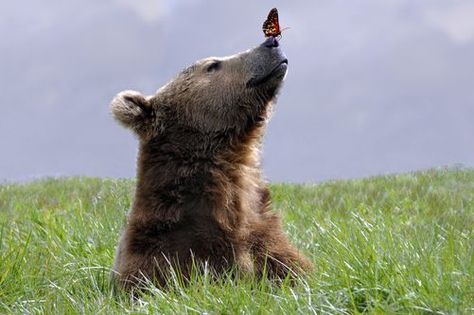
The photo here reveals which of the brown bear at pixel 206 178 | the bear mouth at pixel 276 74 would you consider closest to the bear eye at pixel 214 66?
the brown bear at pixel 206 178

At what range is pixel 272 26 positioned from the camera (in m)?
5.79

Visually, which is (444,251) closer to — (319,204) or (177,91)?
(177,91)

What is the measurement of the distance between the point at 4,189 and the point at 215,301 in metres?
9.74

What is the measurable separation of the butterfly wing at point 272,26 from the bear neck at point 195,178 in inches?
22.8

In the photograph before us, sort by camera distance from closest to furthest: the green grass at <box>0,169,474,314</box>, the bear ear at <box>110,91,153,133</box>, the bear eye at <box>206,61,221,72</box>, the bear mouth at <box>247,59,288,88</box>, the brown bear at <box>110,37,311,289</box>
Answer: the green grass at <box>0,169,474,314</box> < the brown bear at <box>110,37,311,289</box> < the bear mouth at <box>247,59,288,88</box> < the bear ear at <box>110,91,153,133</box> < the bear eye at <box>206,61,221,72</box>

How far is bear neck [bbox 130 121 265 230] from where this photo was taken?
546cm

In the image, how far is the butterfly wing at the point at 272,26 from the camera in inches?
227

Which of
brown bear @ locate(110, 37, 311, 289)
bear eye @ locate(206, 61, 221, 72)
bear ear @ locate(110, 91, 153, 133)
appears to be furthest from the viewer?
bear eye @ locate(206, 61, 221, 72)

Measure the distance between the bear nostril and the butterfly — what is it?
35 mm

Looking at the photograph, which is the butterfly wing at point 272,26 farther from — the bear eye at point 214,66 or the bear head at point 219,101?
the bear eye at point 214,66

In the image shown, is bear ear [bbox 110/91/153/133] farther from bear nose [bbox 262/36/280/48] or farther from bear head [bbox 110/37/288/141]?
bear nose [bbox 262/36/280/48]

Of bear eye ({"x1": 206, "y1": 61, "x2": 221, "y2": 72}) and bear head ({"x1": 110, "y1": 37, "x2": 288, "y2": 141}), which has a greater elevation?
bear eye ({"x1": 206, "y1": 61, "x2": 221, "y2": 72})

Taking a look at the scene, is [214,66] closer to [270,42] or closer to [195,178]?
[270,42]

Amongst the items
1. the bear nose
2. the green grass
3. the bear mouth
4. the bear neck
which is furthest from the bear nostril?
the green grass
